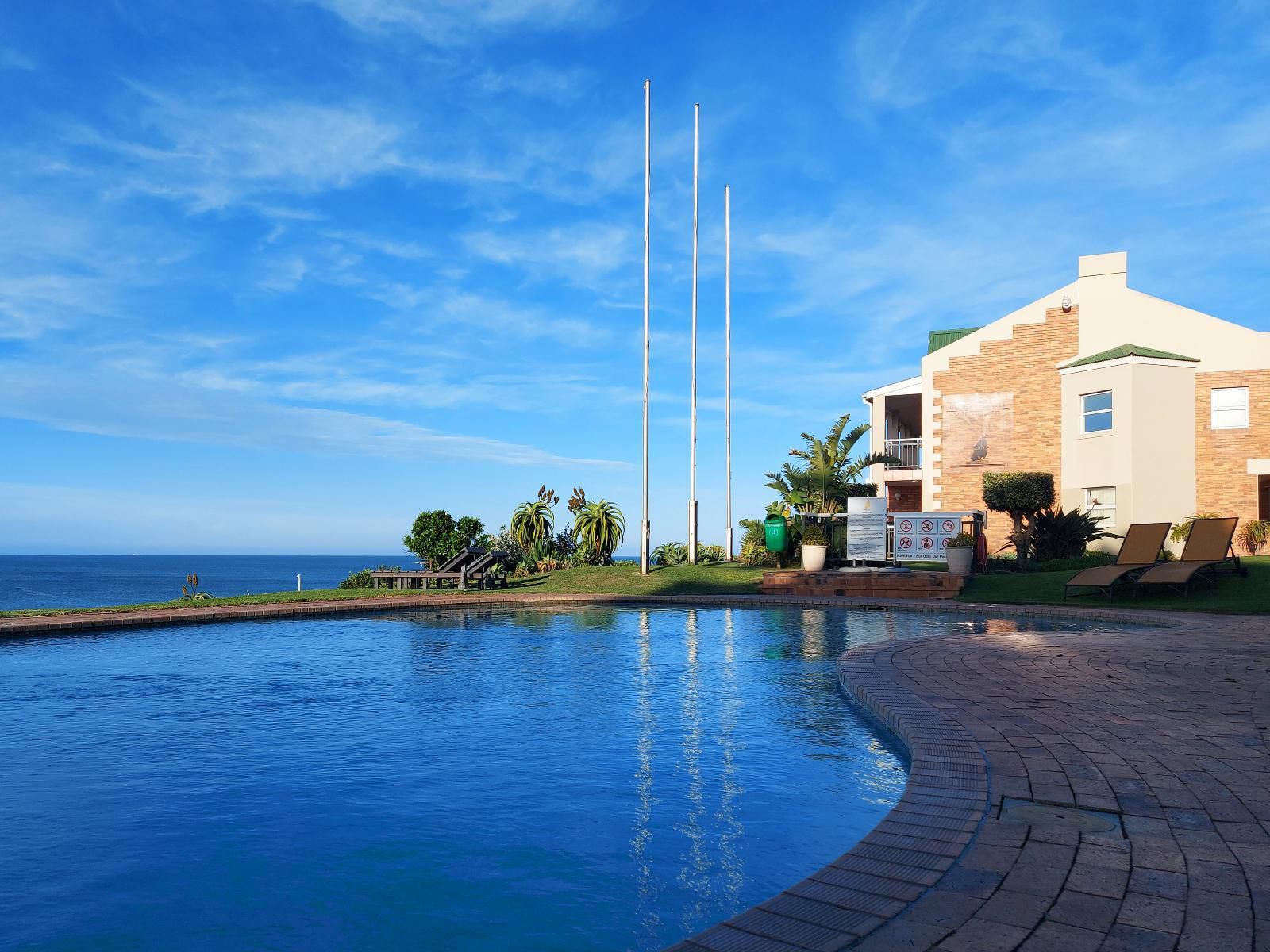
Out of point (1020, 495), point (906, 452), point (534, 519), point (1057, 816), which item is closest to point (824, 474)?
point (1020, 495)

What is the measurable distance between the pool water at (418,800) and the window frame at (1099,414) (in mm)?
19938

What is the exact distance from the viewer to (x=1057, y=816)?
3.83 metres

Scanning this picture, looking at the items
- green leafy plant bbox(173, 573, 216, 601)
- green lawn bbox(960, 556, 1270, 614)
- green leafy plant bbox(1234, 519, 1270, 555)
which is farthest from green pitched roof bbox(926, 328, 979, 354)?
green leafy plant bbox(173, 573, 216, 601)

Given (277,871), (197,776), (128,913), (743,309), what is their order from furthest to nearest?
(743,309), (197,776), (277,871), (128,913)

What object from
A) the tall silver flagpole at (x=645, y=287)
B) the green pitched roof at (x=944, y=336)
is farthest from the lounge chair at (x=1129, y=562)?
the green pitched roof at (x=944, y=336)

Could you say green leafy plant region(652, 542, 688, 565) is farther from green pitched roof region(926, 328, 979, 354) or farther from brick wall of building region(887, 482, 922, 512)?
green pitched roof region(926, 328, 979, 354)

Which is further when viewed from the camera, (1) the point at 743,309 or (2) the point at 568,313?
(1) the point at 743,309

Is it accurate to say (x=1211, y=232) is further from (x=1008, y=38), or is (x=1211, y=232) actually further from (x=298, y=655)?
(x=298, y=655)

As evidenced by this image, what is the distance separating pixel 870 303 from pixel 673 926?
91.0ft

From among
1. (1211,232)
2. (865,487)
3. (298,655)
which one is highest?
(1211,232)

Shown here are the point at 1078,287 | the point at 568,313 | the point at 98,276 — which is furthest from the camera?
the point at 568,313

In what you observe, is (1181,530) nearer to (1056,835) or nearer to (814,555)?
(814,555)

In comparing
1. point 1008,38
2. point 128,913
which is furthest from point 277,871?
point 1008,38

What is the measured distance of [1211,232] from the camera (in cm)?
2048
